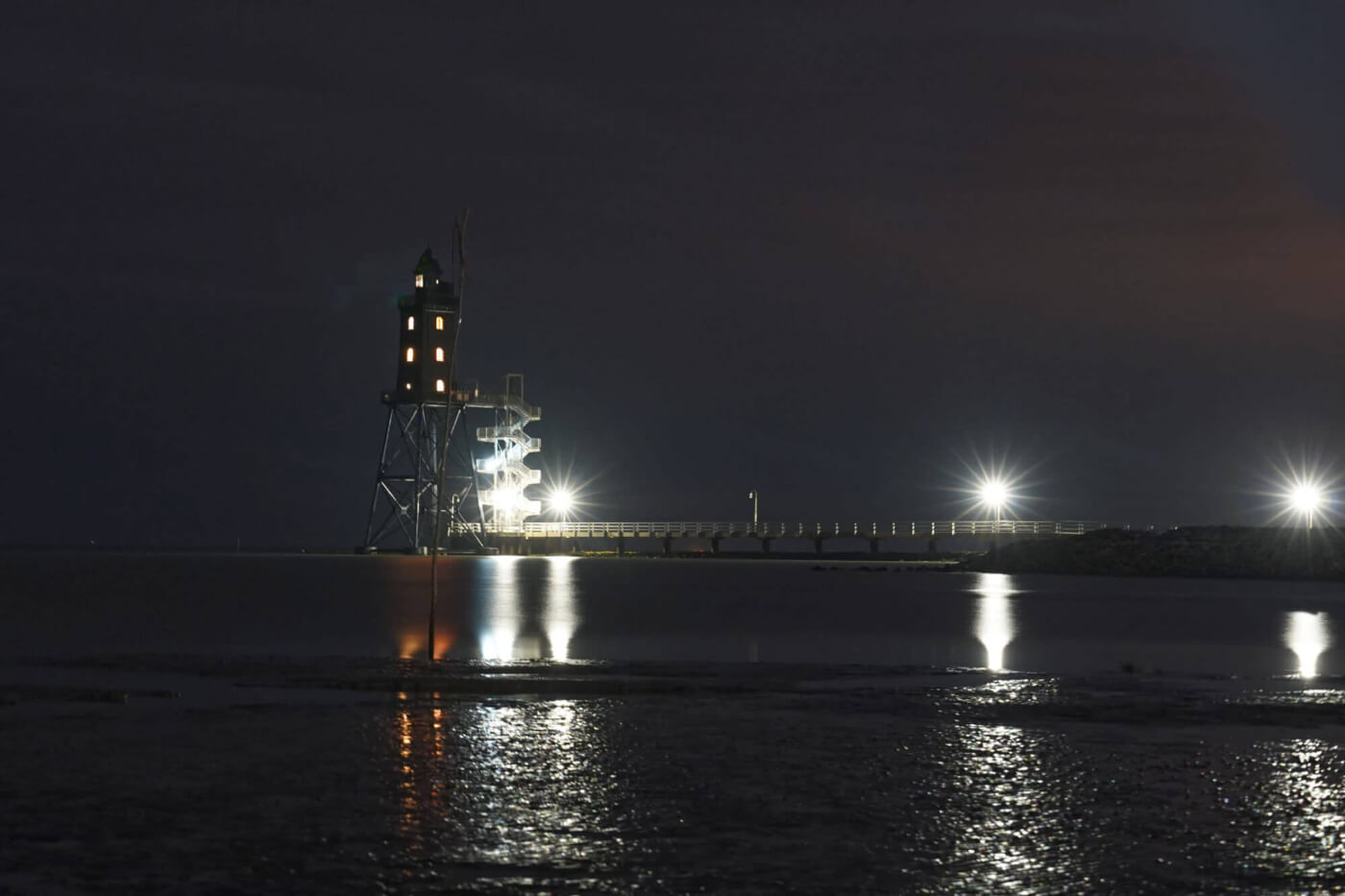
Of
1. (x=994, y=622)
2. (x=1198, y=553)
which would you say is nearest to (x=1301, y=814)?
(x=994, y=622)

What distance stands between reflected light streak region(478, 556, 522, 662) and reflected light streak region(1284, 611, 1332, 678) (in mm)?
17200

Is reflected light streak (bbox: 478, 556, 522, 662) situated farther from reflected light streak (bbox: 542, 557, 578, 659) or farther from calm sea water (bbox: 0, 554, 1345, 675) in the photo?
reflected light streak (bbox: 542, 557, 578, 659)

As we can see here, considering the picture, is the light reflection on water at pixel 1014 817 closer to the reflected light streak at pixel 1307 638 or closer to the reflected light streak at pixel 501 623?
the reflected light streak at pixel 1307 638

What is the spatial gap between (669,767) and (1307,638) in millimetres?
31594

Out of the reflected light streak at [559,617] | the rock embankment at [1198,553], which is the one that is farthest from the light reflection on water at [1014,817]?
the rock embankment at [1198,553]

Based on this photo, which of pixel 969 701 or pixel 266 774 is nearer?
pixel 266 774

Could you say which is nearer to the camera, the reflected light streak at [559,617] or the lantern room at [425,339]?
the reflected light streak at [559,617]

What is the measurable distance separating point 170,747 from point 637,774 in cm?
569

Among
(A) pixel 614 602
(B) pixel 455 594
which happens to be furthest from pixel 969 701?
(B) pixel 455 594

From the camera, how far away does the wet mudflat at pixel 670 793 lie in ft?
38.8

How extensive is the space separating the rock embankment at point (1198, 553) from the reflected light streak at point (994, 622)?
2581 cm

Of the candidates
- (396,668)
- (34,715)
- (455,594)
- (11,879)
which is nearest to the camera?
(11,879)

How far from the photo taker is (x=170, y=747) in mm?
17984

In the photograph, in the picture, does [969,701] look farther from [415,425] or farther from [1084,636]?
[415,425]
